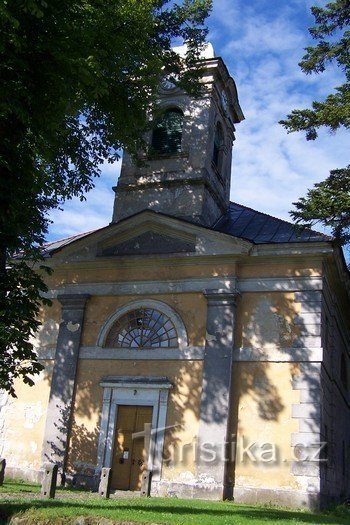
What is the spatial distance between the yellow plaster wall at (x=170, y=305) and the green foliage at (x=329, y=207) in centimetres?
438

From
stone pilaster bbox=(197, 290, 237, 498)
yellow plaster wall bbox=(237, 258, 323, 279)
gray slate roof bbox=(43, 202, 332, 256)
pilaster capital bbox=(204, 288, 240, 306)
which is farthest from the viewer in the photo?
gray slate roof bbox=(43, 202, 332, 256)

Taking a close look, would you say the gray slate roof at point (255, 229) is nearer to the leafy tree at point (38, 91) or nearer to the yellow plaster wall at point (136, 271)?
the yellow plaster wall at point (136, 271)

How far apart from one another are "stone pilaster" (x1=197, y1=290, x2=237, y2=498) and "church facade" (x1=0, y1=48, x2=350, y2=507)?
0.03m

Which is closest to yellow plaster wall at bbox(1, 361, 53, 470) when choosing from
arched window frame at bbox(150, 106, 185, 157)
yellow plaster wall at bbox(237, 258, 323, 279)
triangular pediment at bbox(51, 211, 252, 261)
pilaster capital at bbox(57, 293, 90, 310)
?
pilaster capital at bbox(57, 293, 90, 310)

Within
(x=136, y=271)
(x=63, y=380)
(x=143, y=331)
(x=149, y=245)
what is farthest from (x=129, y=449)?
(x=149, y=245)

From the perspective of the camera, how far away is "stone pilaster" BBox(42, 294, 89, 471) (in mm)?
15945

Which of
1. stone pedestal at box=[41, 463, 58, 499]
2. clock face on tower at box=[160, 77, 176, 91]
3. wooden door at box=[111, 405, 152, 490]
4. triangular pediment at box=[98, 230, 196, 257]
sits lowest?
stone pedestal at box=[41, 463, 58, 499]

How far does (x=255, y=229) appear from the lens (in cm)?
1781

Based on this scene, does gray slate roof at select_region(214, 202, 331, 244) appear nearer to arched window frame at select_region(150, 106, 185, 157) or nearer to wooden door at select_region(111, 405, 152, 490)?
arched window frame at select_region(150, 106, 185, 157)

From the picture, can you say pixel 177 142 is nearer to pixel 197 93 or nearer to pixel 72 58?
pixel 197 93

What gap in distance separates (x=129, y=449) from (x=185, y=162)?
9.09m

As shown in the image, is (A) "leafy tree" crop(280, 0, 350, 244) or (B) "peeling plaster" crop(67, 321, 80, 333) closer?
(A) "leafy tree" crop(280, 0, 350, 244)

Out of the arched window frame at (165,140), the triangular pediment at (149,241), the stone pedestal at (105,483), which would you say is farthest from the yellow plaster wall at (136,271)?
the stone pedestal at (105,483)

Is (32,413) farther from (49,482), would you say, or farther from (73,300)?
(49,482)
